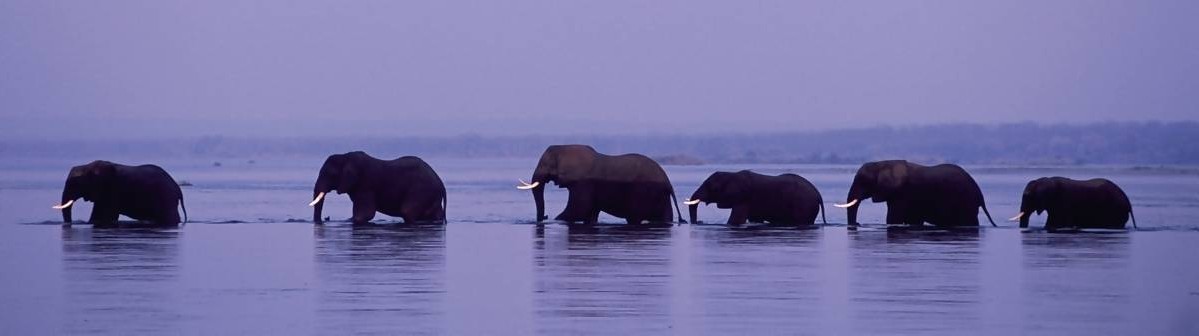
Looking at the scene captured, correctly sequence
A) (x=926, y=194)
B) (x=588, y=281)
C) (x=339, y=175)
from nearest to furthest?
(x=588, y=281), (x=926, y=194), (x=339, y=175)

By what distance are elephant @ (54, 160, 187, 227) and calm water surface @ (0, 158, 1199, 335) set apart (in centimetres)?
79

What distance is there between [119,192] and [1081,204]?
535 inches

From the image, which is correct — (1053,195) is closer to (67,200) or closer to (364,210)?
(364,210)

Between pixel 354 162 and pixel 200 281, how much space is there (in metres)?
12.9

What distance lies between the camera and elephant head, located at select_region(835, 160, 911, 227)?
104 ft

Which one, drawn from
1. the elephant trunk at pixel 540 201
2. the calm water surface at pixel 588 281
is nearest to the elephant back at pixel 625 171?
the elephant trunk at pixel 540 201

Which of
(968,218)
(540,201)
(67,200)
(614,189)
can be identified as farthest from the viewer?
(540,201)

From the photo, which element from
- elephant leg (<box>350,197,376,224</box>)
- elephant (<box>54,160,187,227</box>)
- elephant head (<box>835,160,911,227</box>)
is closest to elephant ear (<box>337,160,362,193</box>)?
elephant leg (<box>350,197,376,224</box>)

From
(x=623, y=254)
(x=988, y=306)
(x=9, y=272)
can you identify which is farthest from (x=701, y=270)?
(x=9, y=272)

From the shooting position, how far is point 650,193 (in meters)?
32.5

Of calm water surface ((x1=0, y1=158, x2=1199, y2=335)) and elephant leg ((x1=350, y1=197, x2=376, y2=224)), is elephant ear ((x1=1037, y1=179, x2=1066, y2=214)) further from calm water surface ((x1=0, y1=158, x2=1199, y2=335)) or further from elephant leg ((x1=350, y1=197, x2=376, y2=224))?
elephant leg ((x1=350, y1=197, x2=376, y2=224))

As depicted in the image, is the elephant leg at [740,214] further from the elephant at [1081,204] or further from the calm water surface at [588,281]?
the elephant at [1081,204]

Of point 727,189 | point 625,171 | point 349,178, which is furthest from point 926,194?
point 349,178

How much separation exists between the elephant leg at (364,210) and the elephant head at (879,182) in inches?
263
